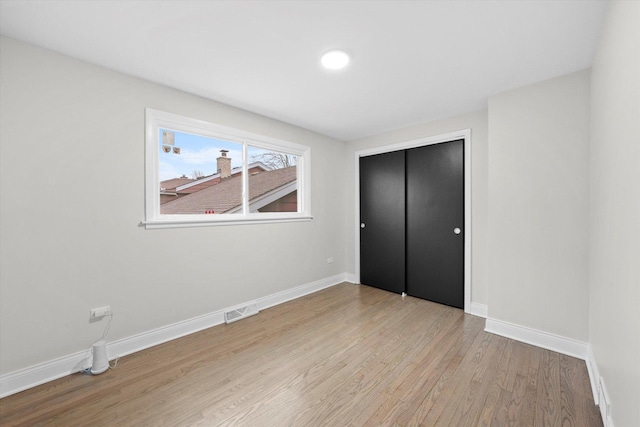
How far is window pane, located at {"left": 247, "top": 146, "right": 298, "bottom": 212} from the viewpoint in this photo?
3273 mm

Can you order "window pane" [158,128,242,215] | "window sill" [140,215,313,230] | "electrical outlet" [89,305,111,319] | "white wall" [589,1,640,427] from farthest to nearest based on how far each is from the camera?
"window pane" [158,128,242,215]
"window sill" [140,215,313,230]
"electrical outlet" [89,305,111,319]
"white wall" [589,1,640,427]

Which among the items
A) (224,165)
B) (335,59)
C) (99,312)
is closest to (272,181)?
(224,165)

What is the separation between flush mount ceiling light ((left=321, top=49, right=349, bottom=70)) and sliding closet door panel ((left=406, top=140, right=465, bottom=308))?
6.18ft

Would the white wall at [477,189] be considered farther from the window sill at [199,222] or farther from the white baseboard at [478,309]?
the window sill at [199,222]

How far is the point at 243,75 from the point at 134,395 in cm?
251

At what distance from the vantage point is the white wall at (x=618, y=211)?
3.47ft

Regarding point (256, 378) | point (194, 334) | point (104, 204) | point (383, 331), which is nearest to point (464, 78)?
point (383, 331)

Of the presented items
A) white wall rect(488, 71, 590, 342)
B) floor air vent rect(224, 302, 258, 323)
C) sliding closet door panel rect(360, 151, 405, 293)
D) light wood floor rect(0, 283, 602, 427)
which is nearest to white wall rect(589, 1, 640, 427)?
white wall rect(488, 71, 590, 342)

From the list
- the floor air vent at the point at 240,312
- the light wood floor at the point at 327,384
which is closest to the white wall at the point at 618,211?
the light wood floor at the point at 327,384

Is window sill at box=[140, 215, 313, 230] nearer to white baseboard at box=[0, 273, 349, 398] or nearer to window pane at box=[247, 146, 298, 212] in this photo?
window pane at box=[247, 146, 298, 212]

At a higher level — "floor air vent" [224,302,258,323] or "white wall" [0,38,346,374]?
"white wall" [0,38,346,374]

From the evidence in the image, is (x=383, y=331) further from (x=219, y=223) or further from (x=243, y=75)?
(x=243, y=75)

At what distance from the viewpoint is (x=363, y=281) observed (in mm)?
4238

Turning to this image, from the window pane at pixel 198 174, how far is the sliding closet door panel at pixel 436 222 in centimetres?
230
